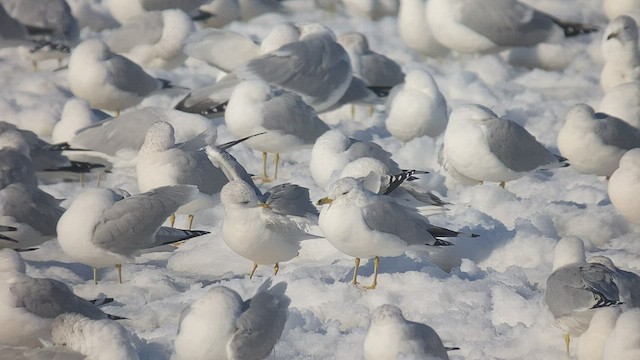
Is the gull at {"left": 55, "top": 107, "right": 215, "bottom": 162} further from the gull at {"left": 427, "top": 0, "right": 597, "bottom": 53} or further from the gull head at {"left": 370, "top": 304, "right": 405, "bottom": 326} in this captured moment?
the gull at {"left": 427, "top": 0, "right": 597, "bottom": 53}

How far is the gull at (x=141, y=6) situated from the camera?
13.9 meters

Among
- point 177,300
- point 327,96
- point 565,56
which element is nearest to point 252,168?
point 327,96

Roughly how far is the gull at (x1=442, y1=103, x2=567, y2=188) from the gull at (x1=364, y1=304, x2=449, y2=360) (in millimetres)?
3264

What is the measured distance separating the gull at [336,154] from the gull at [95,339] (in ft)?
9.51

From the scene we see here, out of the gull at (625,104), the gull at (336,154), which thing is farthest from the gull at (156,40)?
the gull at (625,104)

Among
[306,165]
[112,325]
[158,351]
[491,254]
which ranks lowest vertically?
[306,165]

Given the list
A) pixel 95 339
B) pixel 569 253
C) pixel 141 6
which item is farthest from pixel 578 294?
pixel 141 6

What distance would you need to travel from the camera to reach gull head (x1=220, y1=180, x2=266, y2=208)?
23.2 feet

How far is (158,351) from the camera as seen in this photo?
20.0 feet

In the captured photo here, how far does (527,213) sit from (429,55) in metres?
5.21

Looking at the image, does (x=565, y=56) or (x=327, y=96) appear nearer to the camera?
(x=327, y=96)

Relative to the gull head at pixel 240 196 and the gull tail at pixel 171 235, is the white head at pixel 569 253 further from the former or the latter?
the gull tail at pixel 171 235

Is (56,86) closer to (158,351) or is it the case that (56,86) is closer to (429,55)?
(429,55)

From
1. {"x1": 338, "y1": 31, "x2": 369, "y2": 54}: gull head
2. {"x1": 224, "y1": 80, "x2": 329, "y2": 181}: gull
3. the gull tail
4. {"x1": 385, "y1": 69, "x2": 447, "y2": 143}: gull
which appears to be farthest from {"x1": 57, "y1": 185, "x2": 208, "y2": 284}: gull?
{"x1": 338, "y1": 31, "x2": 369, "y2": 54}: gull head
